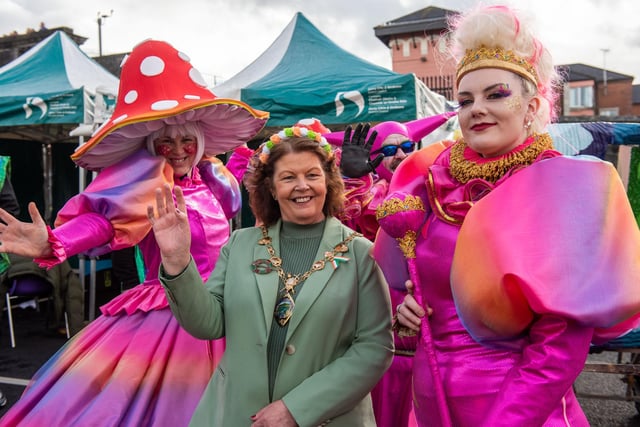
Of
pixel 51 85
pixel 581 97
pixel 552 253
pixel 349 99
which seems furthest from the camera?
pixel 581 97

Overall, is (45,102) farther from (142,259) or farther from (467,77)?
(467,77)

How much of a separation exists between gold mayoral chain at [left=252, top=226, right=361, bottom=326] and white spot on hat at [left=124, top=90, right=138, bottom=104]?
1217 millimetres

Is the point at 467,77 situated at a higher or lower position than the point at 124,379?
higher

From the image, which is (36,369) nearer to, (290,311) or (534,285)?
(290,311)

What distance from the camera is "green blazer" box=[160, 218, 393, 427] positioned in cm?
172

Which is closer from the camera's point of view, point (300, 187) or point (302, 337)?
point (302, 337)

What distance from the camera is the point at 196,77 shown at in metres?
2.82

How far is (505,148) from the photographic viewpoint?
1.54 m

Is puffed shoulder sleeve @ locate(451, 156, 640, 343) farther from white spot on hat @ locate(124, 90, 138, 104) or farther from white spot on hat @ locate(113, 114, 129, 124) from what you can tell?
white spot on hat @ locate(124, 90, 138, 104)

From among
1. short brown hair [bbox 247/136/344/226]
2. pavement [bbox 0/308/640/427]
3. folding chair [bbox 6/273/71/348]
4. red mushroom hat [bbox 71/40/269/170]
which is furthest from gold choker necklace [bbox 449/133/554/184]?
folding chair [bbox 6/273/71/348]

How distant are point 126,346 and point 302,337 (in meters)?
A: 1.10

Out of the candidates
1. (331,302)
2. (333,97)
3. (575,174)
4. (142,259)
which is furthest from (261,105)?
(575,174)

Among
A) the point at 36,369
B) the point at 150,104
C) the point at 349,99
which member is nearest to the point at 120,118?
the point at 150,104

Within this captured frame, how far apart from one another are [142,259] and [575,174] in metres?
2.08
